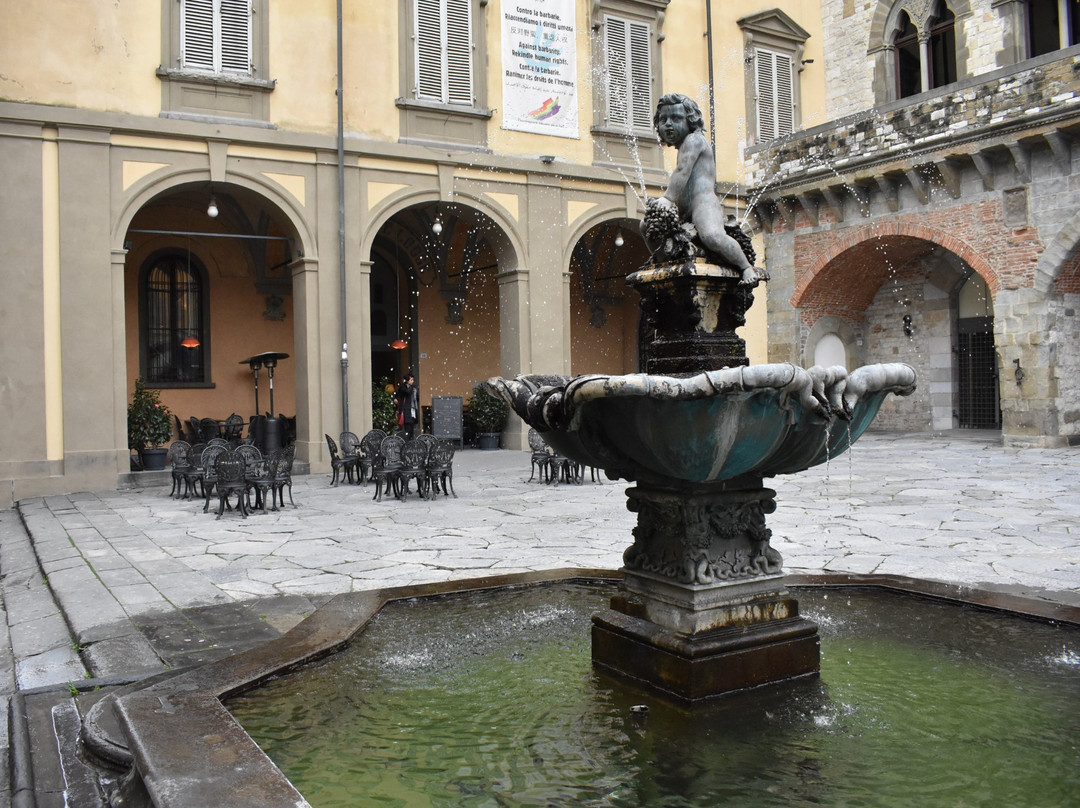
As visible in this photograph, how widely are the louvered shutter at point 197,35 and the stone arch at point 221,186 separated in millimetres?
1538

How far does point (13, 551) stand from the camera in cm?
759

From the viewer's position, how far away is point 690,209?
11.8 feet

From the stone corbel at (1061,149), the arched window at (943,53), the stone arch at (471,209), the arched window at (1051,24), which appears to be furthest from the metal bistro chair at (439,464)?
the arched window at (943,53)

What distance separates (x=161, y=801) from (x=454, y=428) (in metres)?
13.9

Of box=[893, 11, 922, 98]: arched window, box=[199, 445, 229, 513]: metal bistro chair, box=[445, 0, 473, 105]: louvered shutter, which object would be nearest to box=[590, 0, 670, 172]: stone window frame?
box=[445, 0, 473, 105]: louvered shutter

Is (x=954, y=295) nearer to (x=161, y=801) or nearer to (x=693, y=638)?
(x=693, y=638)

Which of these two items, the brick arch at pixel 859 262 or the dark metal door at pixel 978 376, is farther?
the dark metal door at pixel 978 376

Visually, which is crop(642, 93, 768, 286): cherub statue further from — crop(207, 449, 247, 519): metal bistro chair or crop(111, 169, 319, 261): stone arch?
crop(111, 169, 319, 261): stone arch

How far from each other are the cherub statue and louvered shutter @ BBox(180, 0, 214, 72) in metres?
10.9

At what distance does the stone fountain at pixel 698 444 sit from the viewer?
2.95m

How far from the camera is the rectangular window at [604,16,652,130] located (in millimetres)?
15633

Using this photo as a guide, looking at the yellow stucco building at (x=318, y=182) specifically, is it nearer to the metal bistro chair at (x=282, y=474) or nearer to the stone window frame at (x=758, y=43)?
the stone window frame at (x=758, y=43)

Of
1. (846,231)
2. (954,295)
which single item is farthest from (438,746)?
(954,295)

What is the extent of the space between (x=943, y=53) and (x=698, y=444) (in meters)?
18.4
